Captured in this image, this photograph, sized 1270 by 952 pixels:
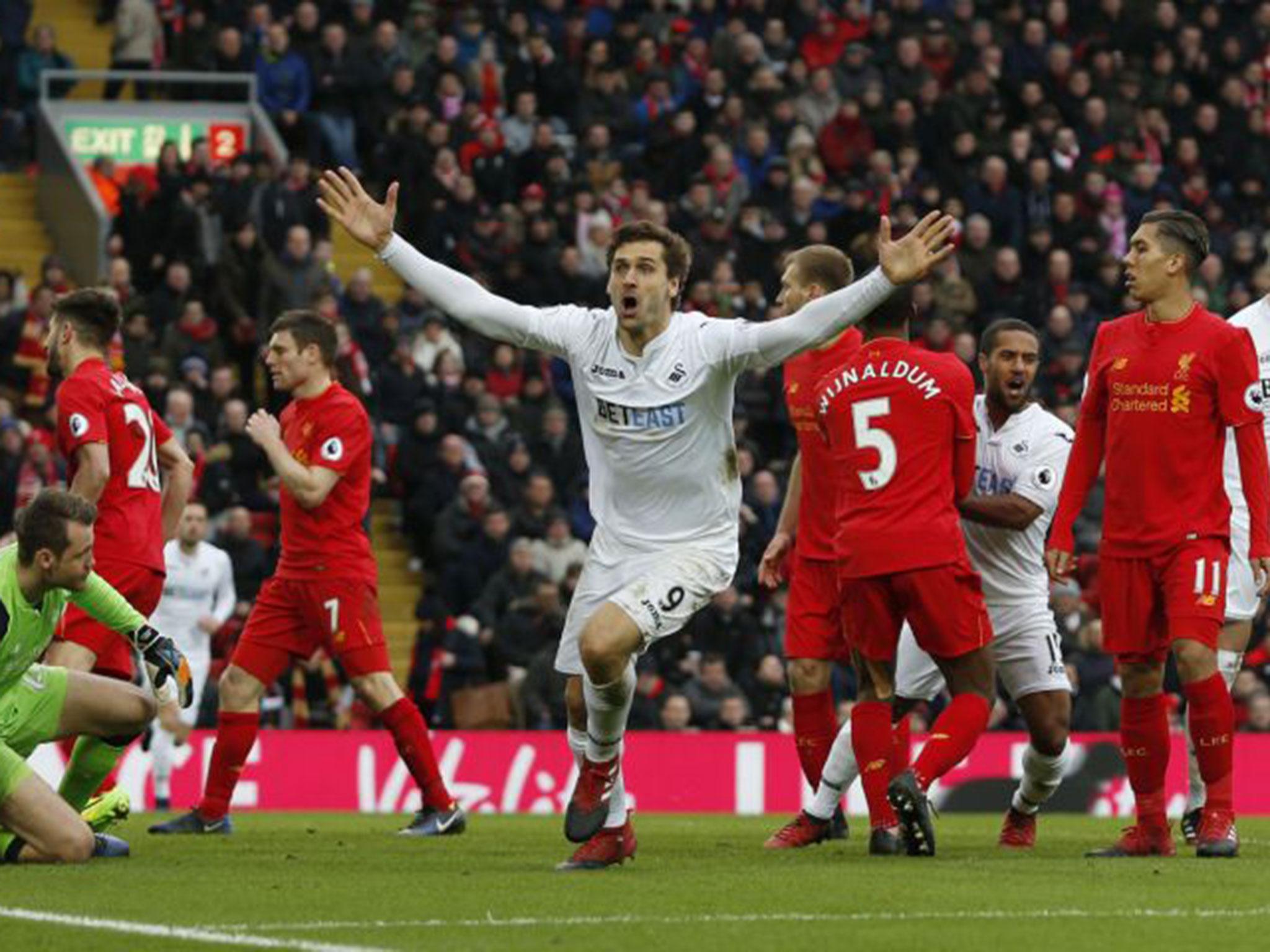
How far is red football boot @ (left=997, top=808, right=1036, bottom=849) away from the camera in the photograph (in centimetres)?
1270

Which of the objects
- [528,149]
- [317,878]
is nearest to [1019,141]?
[528,149]

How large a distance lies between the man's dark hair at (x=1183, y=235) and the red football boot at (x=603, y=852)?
325 centimetres

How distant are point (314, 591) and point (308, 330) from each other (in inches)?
49.7

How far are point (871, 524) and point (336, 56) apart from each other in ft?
56.7

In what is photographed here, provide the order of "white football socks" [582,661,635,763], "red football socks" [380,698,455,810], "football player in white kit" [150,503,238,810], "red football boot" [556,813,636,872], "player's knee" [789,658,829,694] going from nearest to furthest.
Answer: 1. "white football socks" [582,661,635,763]
2. "red football boot" [556,813,636,872]
3. "player's knee" [789,658,829,694]
4. "red football socks" [380,698,455,810]
5. "football player in white kit" [150,503,238,810]

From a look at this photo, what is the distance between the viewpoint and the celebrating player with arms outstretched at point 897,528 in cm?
1123

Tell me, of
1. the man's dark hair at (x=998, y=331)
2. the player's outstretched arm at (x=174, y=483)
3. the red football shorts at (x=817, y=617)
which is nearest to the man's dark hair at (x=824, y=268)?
the man's dark hair at (x=998, y=331)

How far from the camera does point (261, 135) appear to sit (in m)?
27.4

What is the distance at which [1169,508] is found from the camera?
11.4m

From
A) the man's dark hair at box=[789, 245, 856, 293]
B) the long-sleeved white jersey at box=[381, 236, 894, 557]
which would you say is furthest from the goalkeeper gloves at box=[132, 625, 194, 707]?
the man's dark hair at box=[789, 245, 856, 293]

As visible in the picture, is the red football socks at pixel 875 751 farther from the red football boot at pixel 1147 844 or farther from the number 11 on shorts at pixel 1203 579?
the number 11 on shorts at pixel 1203 579

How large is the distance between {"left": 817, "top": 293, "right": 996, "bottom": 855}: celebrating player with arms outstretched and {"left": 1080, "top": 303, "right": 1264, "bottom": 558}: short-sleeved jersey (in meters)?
0.65

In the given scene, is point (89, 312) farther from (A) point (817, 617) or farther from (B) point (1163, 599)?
(B) point (1163, 599)

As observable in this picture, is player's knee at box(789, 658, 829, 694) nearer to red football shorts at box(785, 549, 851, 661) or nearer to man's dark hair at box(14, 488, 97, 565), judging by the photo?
red football shorts at box(785, 549, 851, 661)
